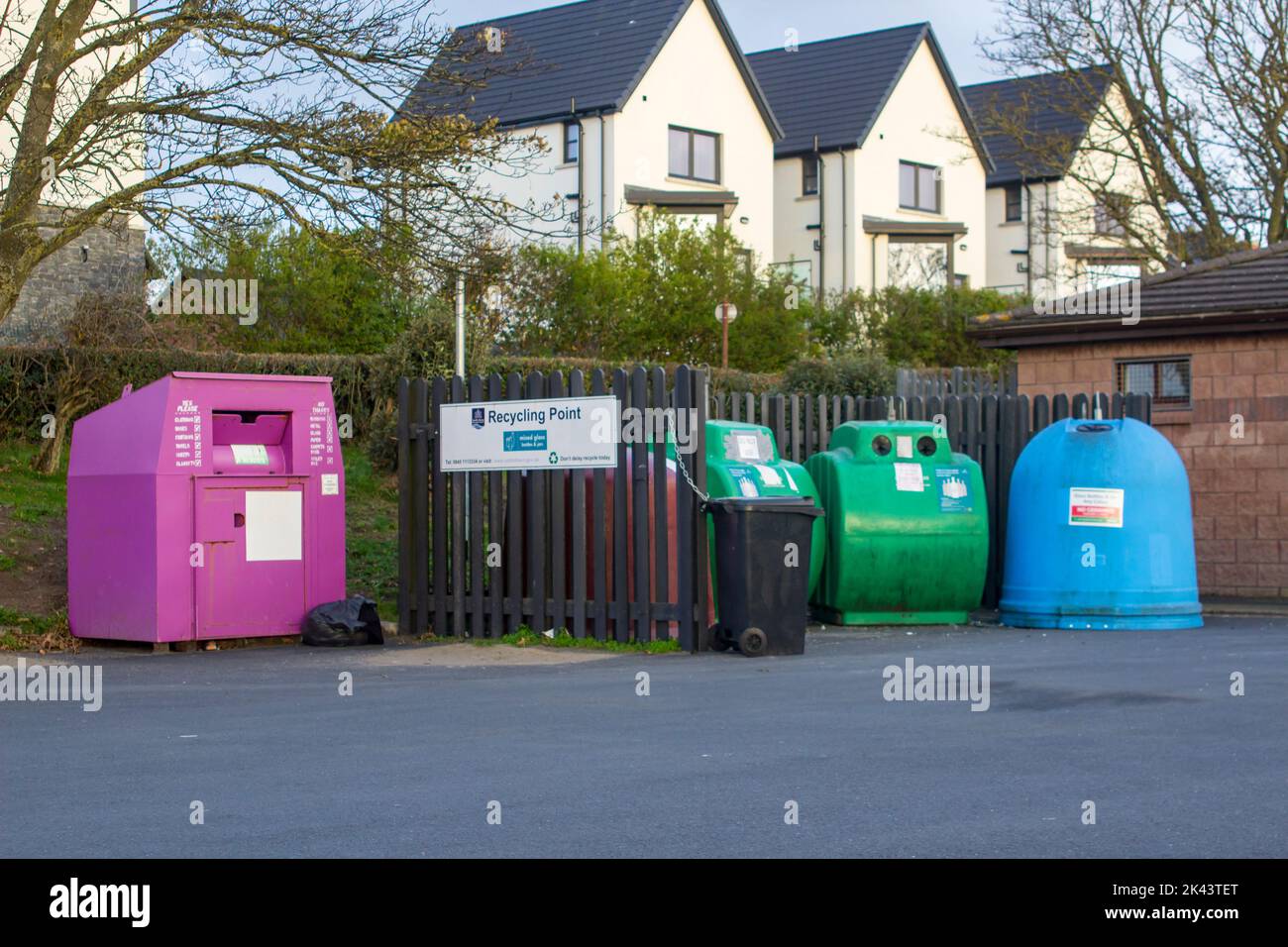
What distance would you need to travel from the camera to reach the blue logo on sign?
42.9 feet

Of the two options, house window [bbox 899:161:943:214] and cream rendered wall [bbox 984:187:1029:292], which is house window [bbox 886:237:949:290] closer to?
house window [bbox 899:161:943:214]

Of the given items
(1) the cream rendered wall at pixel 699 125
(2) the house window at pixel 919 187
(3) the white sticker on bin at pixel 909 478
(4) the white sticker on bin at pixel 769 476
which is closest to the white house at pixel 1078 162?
(2) the house window at pixel 919 187

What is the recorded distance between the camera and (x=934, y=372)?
91.4ft

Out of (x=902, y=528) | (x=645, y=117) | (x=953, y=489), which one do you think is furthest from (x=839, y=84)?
(x=902, y=528)

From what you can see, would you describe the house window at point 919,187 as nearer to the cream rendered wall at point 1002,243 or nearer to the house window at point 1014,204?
the cream rendered wall at point 1002,243

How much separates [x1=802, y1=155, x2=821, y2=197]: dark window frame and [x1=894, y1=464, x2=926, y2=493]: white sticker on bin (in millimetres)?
30331

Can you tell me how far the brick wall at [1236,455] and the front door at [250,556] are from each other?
9.30m

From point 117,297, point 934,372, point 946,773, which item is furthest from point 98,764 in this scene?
point 934,372

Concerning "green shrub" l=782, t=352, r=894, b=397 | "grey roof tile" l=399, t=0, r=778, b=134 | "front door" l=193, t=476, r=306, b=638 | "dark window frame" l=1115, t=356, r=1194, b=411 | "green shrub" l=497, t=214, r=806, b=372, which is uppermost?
"grey roof tile" l=399, t=0, r=778, b=134

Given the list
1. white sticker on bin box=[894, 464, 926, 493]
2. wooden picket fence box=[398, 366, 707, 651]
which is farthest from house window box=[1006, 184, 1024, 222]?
wooden picket fence box=[398, 366, 707, 651]

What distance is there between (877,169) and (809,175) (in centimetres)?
177

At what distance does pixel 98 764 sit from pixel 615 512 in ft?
18.5

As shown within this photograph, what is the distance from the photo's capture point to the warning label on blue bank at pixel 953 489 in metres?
14.4

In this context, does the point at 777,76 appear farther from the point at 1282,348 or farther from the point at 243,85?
the point at 243,85
